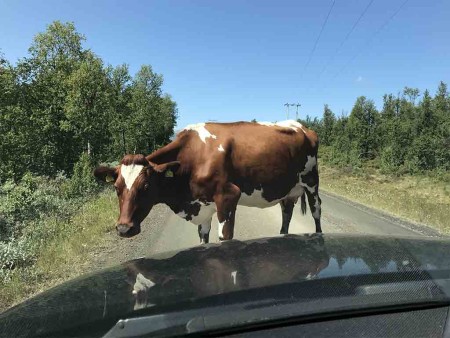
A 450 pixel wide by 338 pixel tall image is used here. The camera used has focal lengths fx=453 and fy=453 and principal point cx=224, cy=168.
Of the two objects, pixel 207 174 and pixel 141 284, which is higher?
pixel 207 174

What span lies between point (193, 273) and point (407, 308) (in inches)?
41.0

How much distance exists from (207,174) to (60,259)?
132 inches

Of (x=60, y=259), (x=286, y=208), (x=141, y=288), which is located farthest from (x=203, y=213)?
(x=141, y=288)

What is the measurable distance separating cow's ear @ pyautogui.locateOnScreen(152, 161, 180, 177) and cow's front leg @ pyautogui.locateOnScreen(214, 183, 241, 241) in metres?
0.62

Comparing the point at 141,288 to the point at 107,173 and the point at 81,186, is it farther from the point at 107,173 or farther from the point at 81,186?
the point at 81,186

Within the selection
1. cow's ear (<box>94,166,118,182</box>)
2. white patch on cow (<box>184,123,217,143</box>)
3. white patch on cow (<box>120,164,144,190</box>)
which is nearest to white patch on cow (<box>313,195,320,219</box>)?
white patch on cow (<box>184,123,217,143</box>)

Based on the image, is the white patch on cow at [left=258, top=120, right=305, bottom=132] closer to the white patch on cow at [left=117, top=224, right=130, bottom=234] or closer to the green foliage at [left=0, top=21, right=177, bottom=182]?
the white patch on cow at [left=117, top=224, right=130, bottom=234]

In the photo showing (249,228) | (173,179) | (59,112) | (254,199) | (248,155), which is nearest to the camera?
(173,179)

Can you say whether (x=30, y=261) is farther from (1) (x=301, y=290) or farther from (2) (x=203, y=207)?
(1) (x=301, y=290)

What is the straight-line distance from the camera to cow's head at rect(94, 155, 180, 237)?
5164mm

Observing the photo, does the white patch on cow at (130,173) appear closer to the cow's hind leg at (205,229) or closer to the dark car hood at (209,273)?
the cow's hind leg at (205,229)

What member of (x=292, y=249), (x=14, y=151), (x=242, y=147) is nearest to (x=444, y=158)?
(x=14, y=151)

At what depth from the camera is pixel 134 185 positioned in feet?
17.1

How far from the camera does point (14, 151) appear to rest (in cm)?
2683
